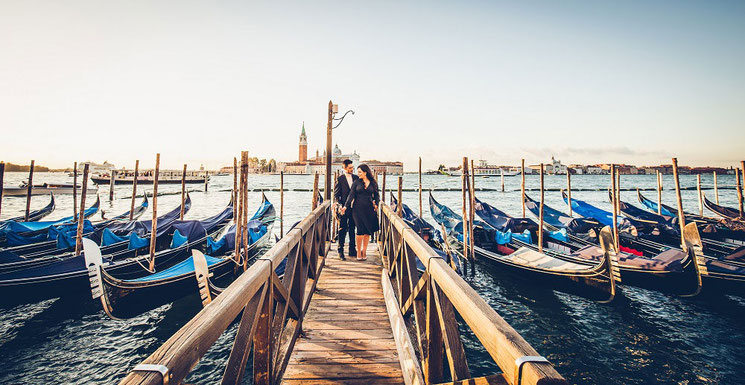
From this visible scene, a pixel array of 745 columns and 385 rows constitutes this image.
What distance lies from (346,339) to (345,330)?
0.16 metres

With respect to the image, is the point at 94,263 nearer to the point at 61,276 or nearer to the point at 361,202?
the point at 61,276

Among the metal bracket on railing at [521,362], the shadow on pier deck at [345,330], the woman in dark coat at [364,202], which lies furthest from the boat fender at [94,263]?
the metal bracket on railing at [521,362]

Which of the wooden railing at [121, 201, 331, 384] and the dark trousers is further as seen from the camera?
the dark trousers

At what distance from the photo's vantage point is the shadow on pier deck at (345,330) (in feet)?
3.07

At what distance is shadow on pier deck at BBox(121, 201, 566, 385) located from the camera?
937 millimetres

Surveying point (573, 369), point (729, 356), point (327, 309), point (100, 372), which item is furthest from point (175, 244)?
point (729, 356)

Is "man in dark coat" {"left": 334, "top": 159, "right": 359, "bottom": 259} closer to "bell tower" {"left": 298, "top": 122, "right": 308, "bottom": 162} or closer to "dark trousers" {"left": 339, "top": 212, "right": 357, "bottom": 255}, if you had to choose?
"dark trousers" {"left": 339, "top": 212, "right": 357, "bottom": 255}

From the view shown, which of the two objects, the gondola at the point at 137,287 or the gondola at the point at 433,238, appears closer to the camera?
the gondola at the point at 137,287

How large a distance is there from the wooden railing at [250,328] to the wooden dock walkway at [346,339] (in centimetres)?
13

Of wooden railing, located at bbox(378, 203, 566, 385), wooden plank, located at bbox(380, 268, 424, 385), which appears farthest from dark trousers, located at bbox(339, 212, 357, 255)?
wooden railing, located at bbox(378, 203, 566, 385)

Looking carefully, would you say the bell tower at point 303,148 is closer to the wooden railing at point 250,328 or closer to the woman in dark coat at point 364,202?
the woman in dark coat at point 364,202

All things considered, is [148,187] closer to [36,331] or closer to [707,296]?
[36,331]

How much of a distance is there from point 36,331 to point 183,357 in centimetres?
644

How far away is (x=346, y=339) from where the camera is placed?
265 centimetres
